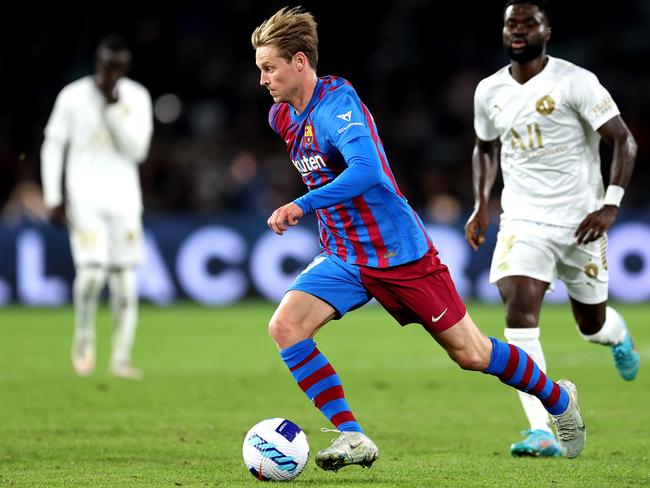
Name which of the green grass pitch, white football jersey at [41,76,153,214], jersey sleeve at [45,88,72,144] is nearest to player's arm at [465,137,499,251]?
the green grass pitch

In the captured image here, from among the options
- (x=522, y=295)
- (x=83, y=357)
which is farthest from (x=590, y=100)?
(x=83, y=357)

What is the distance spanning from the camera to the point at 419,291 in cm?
550

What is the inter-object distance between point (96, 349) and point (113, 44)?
368cm

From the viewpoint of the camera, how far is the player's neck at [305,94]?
5543mm

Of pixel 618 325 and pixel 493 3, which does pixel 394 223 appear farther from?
pixel 493 3

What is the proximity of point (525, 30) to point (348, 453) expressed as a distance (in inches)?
99.6

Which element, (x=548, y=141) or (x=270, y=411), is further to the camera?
(x=270, y=411)

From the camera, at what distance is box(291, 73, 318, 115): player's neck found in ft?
18.2

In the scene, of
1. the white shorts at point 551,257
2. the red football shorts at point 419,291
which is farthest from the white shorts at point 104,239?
the red football shorts at point 419,291

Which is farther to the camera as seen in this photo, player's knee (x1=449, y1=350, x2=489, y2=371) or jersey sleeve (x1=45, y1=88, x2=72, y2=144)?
jersey sleeve (x1=45, y1=88, x2=72, y2=144)

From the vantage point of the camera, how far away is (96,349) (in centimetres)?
1212

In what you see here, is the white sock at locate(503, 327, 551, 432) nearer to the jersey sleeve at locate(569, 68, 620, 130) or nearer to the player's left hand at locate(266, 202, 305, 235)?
the jersey sleeve at locate(569, 68, 620, 130)

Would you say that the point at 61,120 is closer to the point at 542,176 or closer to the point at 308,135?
the point at 542,176

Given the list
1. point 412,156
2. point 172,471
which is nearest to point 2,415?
point 172,471
